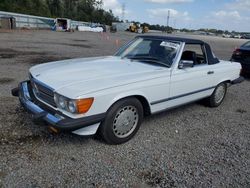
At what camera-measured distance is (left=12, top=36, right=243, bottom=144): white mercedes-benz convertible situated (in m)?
2.94

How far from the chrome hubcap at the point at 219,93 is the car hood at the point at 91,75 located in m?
2.07

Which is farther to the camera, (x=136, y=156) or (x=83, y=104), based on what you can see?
(x=136, y=156)

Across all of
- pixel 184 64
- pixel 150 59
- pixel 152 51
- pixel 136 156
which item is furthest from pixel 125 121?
pixel 152 51

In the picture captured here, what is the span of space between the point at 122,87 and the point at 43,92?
3.69ft

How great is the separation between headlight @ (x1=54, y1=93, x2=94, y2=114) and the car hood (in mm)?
71

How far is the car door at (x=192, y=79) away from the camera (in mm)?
4016

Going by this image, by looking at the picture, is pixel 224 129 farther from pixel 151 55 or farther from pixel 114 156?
pixel 114 156

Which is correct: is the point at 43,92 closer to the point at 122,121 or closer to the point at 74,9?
the point at 122,121

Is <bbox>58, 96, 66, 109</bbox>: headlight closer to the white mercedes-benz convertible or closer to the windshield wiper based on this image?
the white mercedes-benz convertible

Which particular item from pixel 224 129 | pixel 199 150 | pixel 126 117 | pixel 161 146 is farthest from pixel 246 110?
pixel 126 117

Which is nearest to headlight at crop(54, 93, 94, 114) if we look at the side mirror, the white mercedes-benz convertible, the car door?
the white mercedes-benz convertible

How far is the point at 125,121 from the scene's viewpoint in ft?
11.5

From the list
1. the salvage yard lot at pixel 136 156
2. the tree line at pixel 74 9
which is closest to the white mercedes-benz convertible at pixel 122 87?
the salvage yard lot at pixel 136 156

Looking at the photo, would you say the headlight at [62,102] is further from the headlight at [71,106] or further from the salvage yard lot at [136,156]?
the salvage yard lot at [136,156]
